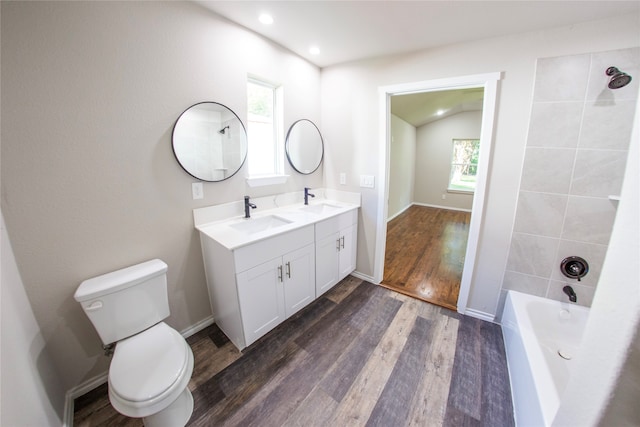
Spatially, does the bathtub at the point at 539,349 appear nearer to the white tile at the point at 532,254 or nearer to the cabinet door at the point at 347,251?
the white tile at the point at 532,254

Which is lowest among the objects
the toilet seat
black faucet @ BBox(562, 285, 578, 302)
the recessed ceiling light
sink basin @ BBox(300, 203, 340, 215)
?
the toilet seat

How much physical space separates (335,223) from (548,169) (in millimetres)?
1707

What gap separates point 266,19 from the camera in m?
1.77

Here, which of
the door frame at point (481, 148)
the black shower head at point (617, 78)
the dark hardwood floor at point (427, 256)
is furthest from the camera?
the dark hardwood floor at point (427, 256)

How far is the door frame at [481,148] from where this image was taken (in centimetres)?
186

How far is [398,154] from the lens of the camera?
5.27 meters

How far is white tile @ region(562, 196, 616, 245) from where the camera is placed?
5.30ft

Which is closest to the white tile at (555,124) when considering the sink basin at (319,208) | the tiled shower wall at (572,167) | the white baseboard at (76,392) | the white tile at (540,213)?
the tiled shower wall at (572,167)

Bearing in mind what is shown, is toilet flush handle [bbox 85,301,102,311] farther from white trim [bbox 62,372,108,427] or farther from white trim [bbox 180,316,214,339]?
white trim [bbox 180,316,214,339]

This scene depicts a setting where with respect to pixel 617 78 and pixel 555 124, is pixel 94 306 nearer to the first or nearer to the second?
pixel 555 124

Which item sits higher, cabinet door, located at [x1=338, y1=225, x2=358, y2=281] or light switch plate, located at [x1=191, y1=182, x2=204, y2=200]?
light switch plate, located at [x1=191, y1=182, x2=204, y2=200]

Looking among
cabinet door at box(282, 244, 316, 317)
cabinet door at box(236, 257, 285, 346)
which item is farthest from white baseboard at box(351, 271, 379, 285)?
cabinet door at box(236, 257, 285, 346)

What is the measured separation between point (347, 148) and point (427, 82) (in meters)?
0.96

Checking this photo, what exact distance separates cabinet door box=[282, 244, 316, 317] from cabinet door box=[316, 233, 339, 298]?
0.08 metres
